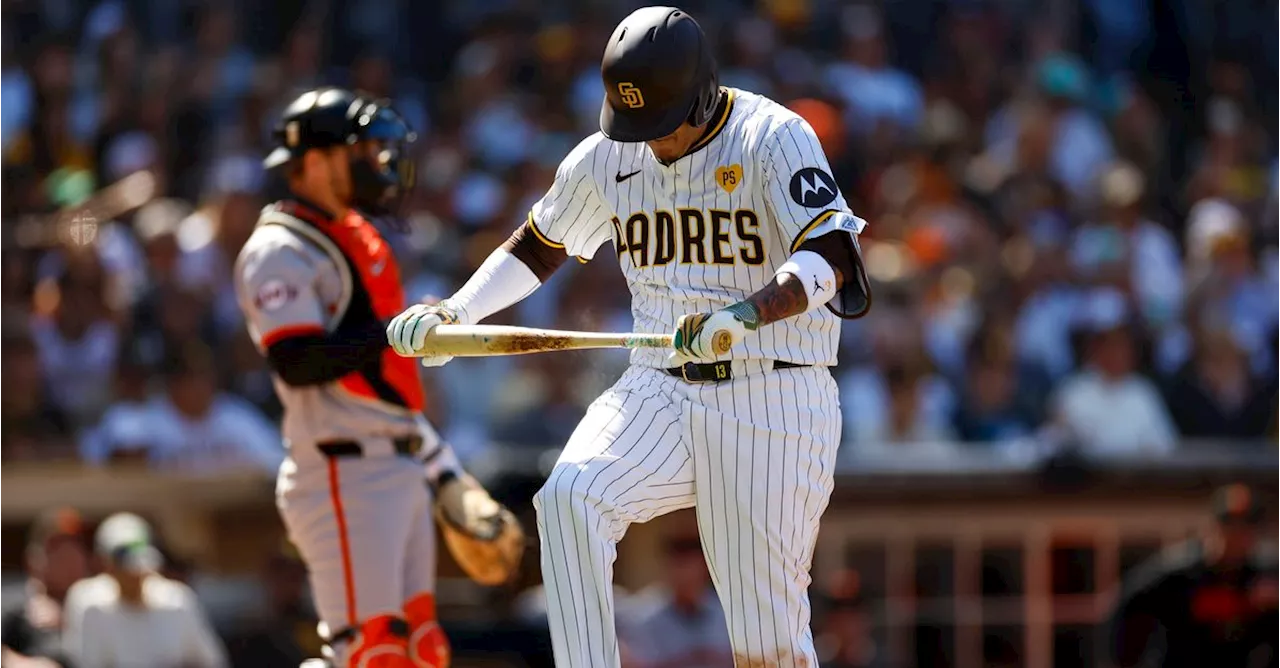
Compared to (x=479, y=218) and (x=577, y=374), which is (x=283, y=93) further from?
(x=577, y=374)

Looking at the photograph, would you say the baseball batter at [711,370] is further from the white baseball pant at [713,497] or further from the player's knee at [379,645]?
the player's knee at [379,645]

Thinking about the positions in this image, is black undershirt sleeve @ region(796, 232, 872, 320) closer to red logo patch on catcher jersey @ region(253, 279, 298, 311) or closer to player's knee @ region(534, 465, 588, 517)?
player's knee @ region(534, 465, 588, 517)

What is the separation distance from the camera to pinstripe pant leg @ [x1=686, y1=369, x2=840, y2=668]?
545 cm

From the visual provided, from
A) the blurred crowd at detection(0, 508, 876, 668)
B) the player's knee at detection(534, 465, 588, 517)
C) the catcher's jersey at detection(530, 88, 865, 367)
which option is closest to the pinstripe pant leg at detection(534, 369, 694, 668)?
the player's knee at detection(534, 465, 588, 517)

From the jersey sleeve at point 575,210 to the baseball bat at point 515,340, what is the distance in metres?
0.55

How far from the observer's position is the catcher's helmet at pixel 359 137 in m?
6.96

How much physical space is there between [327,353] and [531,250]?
1.02m

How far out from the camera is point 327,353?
6637 millimetres

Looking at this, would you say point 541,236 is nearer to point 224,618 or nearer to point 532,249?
point 532,249

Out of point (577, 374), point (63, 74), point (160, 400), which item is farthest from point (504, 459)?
point (63, 74)

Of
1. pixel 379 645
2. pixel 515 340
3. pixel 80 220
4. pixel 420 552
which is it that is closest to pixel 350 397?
pixel 420 552

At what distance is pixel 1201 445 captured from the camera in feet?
36.0

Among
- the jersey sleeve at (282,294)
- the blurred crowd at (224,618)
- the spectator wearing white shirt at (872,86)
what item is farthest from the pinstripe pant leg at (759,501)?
the spectator wearing white shirt at (872,86)

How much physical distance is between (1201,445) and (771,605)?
20.0 feet
